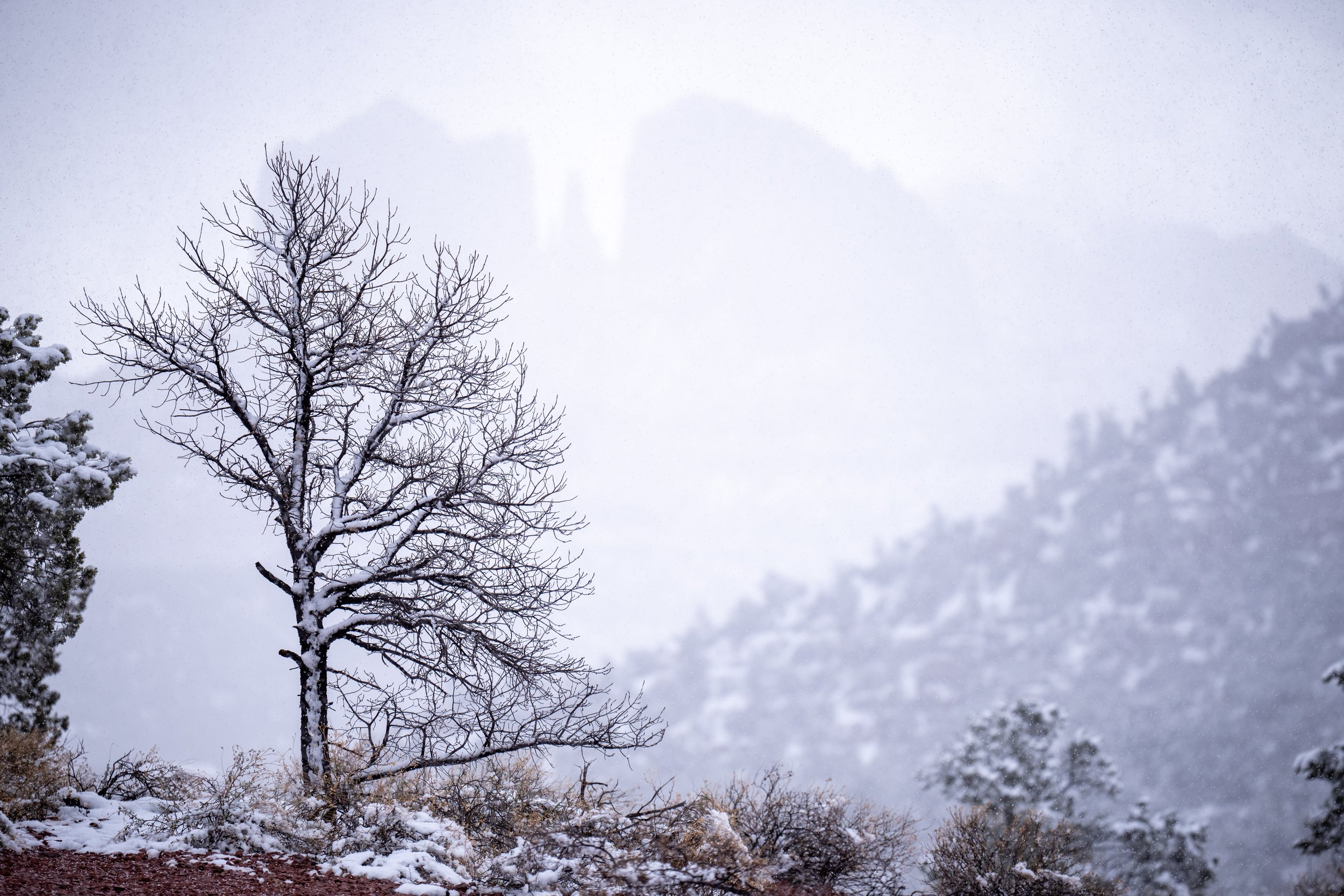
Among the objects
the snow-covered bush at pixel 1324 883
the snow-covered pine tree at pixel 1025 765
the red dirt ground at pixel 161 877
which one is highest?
the snow-covered pine tree at pixel 1025 765

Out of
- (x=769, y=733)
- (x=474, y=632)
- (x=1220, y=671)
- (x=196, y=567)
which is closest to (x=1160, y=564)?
(x=1220, y=671)

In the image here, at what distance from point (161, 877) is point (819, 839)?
5.51 meters

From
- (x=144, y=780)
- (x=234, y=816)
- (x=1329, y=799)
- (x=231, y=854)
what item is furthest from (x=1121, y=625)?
(x=231, y=854)

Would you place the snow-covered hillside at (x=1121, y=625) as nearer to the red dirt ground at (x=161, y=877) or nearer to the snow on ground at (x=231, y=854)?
the snow on ground at (x=231, y=854)

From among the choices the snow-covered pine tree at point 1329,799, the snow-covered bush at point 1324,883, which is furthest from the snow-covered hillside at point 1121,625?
the snow-covered bush at point 1324,883

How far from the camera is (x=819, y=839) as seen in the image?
809 cm

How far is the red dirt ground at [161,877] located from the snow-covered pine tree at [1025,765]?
2521cm

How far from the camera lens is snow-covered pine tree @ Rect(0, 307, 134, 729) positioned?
36.2 feet

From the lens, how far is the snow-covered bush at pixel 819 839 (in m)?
8.02

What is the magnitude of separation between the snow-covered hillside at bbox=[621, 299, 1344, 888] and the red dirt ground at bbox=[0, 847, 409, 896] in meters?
106

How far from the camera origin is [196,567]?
598ft

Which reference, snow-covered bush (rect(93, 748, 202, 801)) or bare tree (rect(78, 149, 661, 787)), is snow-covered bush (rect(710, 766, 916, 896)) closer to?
bare tree (rect(78, 149, 661, 787))

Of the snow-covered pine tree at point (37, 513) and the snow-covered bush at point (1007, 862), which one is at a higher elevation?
the snow-covered pine tree at point (37, 513)

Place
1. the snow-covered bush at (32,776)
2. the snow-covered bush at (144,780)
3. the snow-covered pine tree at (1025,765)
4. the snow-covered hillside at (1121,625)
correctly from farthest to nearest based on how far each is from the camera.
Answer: the snow-covered hillside at (1121,625), the snow-covered pine tree at (1025,765), the snow-covered bush at (144,780), the snow-covered bush at (32,776)
